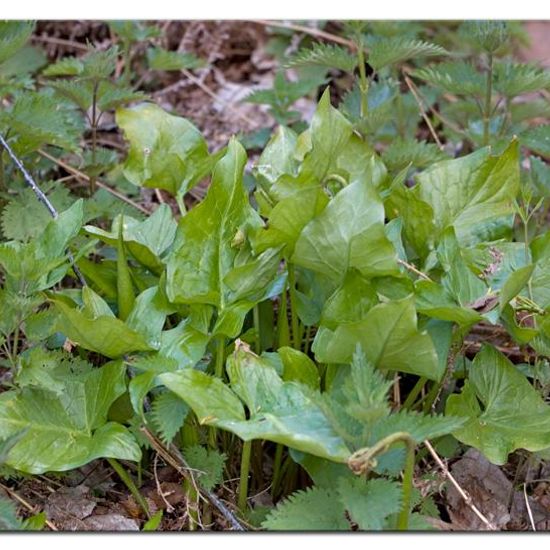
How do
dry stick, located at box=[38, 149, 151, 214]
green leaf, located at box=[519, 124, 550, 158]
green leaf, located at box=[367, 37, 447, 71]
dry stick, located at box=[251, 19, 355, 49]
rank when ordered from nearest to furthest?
green leaf, located at box=[367, 37, 447, 71]
green leaf, located at box=[519, 124, 550, 158]
dry stick, located at box=[38, 149, 151, 214]
dry stick, located at box=[251, 19, 355, 49]

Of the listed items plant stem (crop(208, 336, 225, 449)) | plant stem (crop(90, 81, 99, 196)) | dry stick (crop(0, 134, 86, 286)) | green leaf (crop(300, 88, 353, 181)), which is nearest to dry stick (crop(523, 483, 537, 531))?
plant stem (crop(208, 336, 225, 449))

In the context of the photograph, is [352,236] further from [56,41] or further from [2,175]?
[56,41]

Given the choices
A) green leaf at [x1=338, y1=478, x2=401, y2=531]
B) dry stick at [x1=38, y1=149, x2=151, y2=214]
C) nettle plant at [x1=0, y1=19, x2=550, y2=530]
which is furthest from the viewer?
dry stick at [x1=38, y1=149, x2=151, y2=214]

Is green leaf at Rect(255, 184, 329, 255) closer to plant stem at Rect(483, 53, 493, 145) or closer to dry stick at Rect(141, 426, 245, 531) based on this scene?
dry stick at Rect(141, 426, 245, 531)

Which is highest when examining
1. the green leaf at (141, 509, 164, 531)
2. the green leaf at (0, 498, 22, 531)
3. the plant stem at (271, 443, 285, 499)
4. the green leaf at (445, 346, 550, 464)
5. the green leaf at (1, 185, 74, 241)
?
the green leaf at (1, 185, 74, 241)

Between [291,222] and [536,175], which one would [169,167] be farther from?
[536,175]

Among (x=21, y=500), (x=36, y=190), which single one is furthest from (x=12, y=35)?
(x=21, y=500)

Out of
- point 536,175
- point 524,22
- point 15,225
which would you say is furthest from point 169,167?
point 524,22
